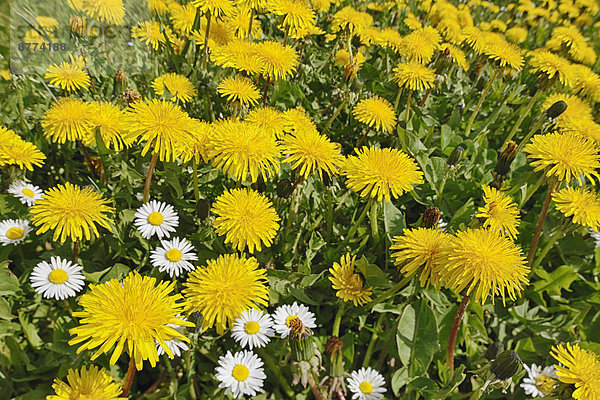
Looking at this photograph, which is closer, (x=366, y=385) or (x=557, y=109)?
(x=366, y=385)

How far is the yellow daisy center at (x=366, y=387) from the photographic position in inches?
60.9

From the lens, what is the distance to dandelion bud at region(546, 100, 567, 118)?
2.14 metres

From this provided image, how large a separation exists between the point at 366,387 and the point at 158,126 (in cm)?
121

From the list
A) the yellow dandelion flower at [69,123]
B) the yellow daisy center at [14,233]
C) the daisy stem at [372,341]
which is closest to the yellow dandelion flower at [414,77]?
the daisy stem at [372,341]

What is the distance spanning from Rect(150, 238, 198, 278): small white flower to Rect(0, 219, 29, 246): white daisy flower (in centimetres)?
56

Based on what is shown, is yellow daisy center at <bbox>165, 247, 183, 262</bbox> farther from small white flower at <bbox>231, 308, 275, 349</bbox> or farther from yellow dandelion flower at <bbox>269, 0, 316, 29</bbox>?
yellow dandelion flower at <bbox>269, 0, 316, 29</bbox>

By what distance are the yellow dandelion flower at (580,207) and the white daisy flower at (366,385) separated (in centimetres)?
103

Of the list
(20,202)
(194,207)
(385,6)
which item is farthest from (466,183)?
(385,6)

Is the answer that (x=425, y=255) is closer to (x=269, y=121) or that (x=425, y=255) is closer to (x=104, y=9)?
(x=269, y=121)

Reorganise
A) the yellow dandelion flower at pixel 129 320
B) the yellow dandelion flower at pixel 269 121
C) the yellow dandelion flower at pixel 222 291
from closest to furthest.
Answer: the yellow dandelion flower at pixel 129 320 < the yellow dandelion flower at pixel 222 291 < the yellow dandelion flower at pixel 269 121

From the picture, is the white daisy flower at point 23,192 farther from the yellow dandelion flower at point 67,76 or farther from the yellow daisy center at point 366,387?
the yellow daisy center at point 366,387

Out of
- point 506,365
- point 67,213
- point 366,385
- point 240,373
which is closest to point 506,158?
point 506,365

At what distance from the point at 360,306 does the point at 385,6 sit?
10.6ft

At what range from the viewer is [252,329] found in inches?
59.6
